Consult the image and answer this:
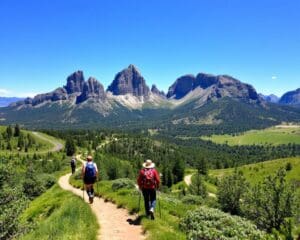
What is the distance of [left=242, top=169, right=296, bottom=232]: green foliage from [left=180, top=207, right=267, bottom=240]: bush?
2663 centimetres

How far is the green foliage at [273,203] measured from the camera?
4281cm

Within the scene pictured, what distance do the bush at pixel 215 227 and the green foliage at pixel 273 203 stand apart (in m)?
26.6

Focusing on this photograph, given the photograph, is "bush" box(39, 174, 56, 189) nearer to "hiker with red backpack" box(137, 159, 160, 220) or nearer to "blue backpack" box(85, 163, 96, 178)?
"blue backpack" box(85, 163, 96, 178)

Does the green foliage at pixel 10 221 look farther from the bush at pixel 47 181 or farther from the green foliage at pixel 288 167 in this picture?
the green foliage at pixel 288 167

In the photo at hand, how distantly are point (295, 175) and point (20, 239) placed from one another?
141744 millimetres

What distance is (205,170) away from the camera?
174 metres

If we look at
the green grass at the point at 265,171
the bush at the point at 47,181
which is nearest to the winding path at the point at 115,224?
the bush at the point at 47,181

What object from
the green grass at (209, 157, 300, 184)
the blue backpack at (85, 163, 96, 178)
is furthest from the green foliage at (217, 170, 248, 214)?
the green grass at (209, 157, 300, 184)

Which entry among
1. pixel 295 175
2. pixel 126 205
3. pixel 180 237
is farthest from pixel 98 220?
pixel 295 175

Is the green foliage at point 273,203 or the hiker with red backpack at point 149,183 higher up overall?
the hiker with red backpack at point 149,183

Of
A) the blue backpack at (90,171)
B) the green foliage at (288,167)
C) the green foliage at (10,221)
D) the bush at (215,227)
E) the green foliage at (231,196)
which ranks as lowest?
the green foliage at (288,167)

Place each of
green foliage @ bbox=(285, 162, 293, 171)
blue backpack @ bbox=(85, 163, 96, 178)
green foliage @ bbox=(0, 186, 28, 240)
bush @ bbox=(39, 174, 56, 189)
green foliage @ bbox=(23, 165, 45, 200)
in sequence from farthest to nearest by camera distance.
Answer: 1. green foliage @ bbox=(285, 162, 293, 171)
2. bush @ bbox=(39, 174, 56, 189)
3. green foliage @ bbox=(23, 165, 45, 200)
4. blue backpack @ bbox=(85, 163, 96, 178)
5. green foliage @ bbox=(0, 186, 28, 240)

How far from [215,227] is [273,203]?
2953 centimetres

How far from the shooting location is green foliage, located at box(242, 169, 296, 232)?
42812 millimetres
